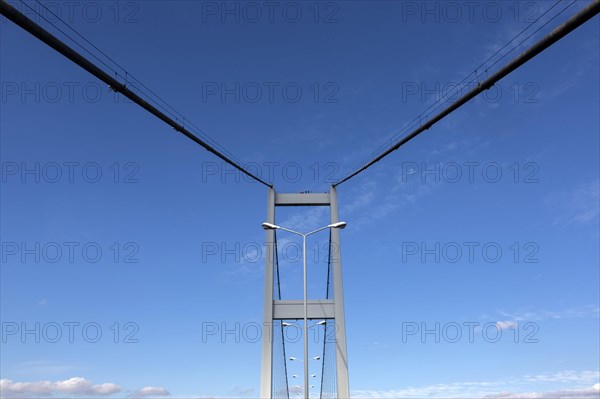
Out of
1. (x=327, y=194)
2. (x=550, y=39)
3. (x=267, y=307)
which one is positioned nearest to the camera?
(x=550, y=39)

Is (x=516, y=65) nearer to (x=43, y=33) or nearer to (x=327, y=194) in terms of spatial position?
(x=43, y=33)

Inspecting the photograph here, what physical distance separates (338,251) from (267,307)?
4.43 m

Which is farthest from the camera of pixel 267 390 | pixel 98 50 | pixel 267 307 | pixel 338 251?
pixel 338 251

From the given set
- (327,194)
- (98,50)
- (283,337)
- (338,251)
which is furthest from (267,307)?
(98,50)

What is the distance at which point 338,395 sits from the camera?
21750mm

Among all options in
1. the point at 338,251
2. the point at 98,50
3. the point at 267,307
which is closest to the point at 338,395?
the point at 267,307

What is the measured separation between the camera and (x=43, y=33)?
24.4ft

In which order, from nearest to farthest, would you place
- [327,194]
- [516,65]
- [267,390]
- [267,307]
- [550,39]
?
[550,39]
[516,65]
[267,390]
[267,307]
[327,194]

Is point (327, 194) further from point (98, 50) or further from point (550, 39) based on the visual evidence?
point (550, 39)

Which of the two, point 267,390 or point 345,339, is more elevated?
point 345,339

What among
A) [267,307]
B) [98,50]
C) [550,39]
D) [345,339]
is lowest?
[345,339]

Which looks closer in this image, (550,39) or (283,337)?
(550,39)

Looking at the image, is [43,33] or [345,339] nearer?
[43,33]

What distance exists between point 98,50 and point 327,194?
1794 cm
